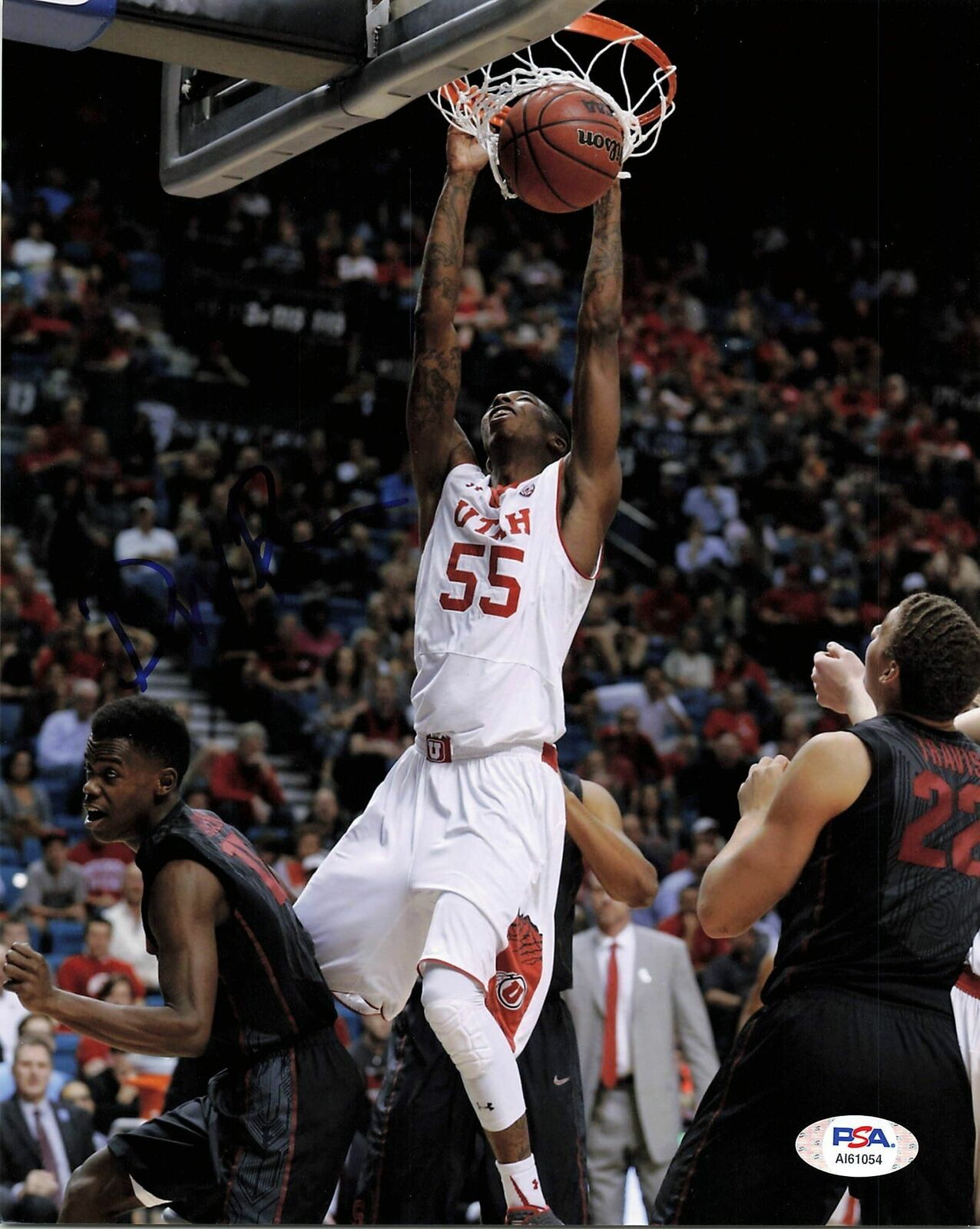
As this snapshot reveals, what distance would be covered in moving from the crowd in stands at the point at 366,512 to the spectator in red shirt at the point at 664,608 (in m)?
0.02

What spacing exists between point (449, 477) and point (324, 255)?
725 cm

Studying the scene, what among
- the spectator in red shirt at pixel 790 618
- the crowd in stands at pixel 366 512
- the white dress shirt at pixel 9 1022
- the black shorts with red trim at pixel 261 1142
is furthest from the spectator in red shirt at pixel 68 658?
the black shorts with red trim at pixel 261 1142

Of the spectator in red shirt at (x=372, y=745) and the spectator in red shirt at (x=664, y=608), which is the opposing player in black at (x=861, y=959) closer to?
the spectator in red shirt at (x=372, y=745)

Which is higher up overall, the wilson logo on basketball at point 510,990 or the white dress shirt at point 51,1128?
the wilson logo on basketball at point 510,990

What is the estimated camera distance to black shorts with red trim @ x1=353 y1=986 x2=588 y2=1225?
4332 mm

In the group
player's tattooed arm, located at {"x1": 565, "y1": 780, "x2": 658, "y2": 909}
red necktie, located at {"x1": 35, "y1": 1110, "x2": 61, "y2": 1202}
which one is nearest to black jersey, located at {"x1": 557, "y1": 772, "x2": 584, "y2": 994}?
player's tattooed arm, located at {"x1": 565, "y1": 780, "x2": 658, "y2": 909}

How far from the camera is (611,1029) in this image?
21.1 ft

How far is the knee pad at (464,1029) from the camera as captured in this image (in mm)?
3688

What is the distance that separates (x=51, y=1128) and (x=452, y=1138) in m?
2.38

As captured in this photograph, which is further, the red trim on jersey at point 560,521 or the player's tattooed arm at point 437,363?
the player's tattooed arm at point 437,363

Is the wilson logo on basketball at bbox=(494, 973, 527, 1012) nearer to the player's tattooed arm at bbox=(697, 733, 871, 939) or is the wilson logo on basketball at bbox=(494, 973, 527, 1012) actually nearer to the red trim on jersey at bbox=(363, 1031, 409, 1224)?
the player's tattooed arm at bbox=(697, 733, 871, 939)

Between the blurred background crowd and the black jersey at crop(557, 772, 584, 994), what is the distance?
250cm
